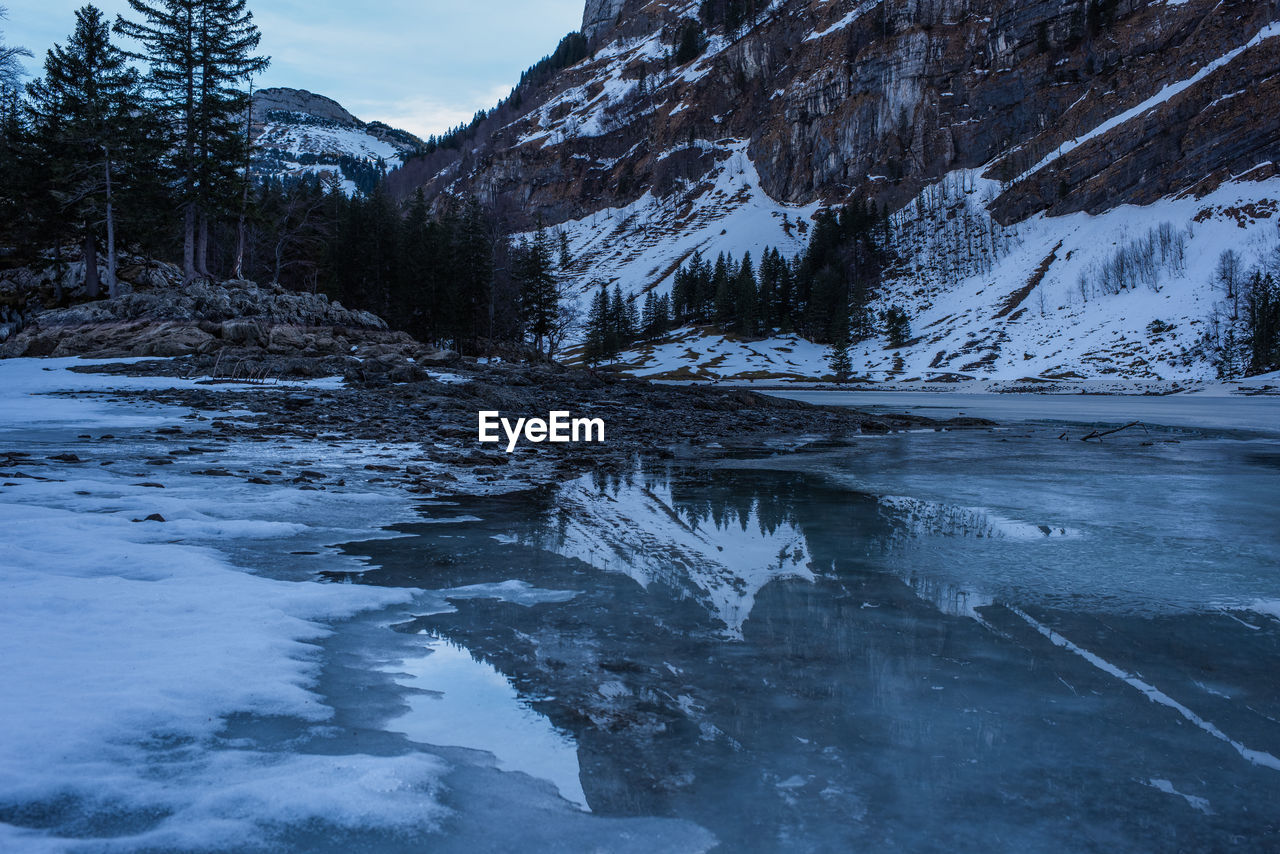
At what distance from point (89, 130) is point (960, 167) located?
5180 inches

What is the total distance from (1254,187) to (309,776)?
11654 cm

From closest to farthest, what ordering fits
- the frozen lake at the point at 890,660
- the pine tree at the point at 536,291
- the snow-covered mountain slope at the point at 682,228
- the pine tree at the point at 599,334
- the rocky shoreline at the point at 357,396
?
the frozen lake at the point at 890,660, the rocky shoreline at the point at 357,396, the pine tree at the point at 536,291, the pine tree at the point at 599,334, the snow-covered mountain slope at the point at 682,228

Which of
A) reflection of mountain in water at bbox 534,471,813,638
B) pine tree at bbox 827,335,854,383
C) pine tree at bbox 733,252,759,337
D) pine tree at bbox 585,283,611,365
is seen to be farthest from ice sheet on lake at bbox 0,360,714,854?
pine tree at bbox 733,252,759,337

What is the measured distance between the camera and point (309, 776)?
8.25ft

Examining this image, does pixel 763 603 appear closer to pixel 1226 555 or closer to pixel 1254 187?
pixel 1226 555

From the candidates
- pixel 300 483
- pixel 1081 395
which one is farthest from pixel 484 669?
pixel 1081 395

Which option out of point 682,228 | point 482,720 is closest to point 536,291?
point 482,720

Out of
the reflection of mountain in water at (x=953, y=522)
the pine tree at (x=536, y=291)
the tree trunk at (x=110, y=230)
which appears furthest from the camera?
the pine tree at (x=536, y=291)

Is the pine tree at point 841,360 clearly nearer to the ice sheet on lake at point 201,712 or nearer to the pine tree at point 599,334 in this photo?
the pine tree at point 599,334

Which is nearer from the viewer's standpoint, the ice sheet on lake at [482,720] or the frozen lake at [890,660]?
the frozen lake at [890,660]

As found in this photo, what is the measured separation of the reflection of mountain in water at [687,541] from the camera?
5562mm

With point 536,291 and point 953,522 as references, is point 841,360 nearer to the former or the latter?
point 536,291

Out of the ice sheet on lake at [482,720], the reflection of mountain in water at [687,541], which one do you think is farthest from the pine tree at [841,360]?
the ice sheet on lake at [482,720]

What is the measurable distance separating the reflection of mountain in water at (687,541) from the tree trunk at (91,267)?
34766 mm
